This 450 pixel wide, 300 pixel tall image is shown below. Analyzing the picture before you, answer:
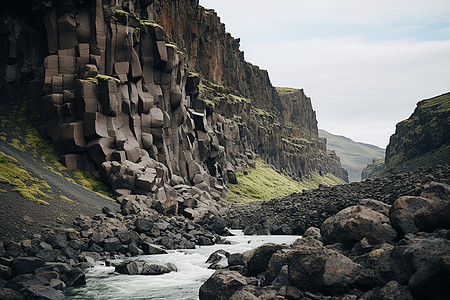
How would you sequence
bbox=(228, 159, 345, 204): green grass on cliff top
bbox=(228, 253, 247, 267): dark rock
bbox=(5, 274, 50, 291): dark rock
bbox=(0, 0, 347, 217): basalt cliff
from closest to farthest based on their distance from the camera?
bbox=(5, 274, 50, 291): dark rock
bbox=(228, 253, 247, 267): dark rock
bbox=(0, 0, 347, 217): basalt cliff
bbox=(228, 159, 345, 204): green grass on cliff top

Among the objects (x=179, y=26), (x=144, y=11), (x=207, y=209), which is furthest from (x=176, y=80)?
(x=179, y=26)

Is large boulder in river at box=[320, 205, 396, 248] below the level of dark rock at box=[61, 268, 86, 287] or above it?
above

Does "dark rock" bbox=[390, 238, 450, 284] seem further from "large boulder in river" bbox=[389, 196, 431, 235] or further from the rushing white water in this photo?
the rushing white water

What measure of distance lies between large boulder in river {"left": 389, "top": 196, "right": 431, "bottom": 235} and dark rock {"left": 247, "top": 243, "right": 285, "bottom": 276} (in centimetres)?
627

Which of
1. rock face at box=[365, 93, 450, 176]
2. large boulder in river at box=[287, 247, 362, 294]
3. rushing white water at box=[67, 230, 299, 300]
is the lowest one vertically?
rushing white water at box=[67, 230, 299, 300]

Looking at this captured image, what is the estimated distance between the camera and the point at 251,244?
143 ft

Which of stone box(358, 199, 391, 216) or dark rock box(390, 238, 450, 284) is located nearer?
dark rock box(390, 238, 450, 284)

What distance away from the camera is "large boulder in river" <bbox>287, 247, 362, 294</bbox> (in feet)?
50.7

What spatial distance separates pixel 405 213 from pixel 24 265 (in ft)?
76.7

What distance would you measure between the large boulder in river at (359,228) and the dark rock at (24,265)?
1912cm

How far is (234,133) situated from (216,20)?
243 feet

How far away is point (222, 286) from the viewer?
60.2 feet

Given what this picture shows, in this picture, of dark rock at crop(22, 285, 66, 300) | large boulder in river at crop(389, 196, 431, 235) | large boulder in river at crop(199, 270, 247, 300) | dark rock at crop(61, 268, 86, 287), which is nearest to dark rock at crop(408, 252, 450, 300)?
large boulder in river at crop(389, 196, 431, 235)

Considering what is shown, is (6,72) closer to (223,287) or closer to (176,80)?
(176,80)
